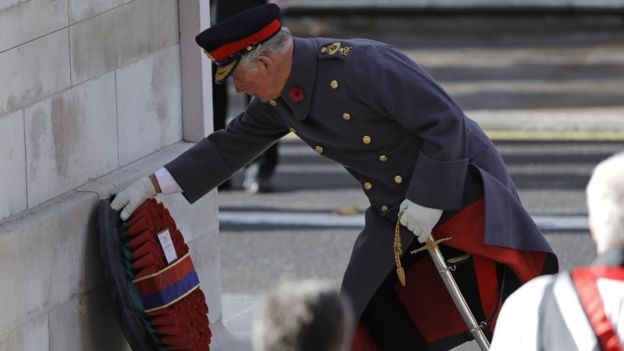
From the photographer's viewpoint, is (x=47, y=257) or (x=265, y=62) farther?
(x=47, y=257)

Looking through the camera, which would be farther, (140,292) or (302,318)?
(140,292)

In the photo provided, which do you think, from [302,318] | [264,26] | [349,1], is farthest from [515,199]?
[349,1]

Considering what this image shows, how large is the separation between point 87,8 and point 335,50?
94cm

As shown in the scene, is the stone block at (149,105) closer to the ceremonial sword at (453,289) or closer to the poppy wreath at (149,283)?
the poppy wreath at (149,283)

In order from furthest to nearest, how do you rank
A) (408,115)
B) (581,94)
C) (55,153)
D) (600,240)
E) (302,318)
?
(581,94)
(55,153)
(408,115)
(600,240)
(302,318)

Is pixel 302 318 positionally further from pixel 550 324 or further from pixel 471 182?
pixel 471 182

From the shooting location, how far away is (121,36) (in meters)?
5.65

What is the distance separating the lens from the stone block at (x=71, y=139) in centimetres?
512

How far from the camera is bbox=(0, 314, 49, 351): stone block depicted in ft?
16.0

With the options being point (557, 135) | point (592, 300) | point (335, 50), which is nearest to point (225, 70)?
point (335, 50)

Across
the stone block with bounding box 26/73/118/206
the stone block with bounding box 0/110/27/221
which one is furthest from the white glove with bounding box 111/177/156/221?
the stone block with bounding box 0/110/27/221

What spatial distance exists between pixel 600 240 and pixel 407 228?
1.52 meters

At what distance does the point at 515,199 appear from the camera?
16.7ft

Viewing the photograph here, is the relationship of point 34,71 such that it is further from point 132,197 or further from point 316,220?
point 316,220
